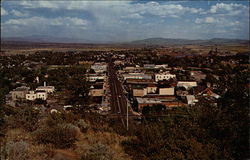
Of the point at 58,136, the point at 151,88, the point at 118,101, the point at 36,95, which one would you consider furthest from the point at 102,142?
the point at 151,88

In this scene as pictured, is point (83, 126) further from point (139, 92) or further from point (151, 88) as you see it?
point (151, 88)

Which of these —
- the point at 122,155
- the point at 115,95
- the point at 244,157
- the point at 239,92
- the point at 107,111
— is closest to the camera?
the point at 244,157

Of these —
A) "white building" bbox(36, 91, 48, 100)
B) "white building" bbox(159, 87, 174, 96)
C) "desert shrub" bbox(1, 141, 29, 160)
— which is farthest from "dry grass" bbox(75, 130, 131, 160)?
"white building" bbox(36, 91, 48, 100)

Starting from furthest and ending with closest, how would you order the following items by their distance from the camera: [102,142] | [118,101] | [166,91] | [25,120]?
[166,91]
[118,101]
[25,120]
[102,142]

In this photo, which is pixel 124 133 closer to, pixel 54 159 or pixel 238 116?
pixel 54 159

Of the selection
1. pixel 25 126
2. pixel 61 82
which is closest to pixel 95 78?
pixel 61 82

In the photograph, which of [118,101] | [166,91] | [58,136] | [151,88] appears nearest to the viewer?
[58,136]
